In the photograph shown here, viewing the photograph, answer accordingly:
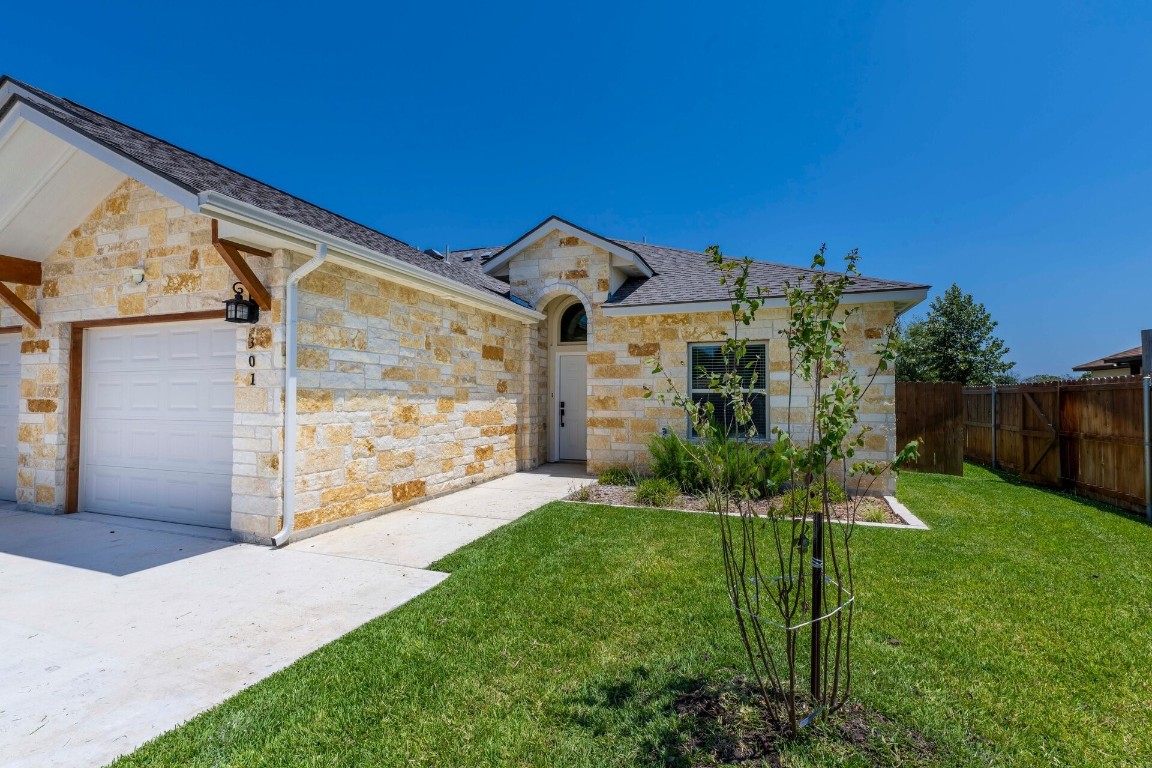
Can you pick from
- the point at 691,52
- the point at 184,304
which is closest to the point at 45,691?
the point at 184,304

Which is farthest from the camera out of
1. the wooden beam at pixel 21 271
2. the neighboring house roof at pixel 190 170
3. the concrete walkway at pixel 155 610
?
the wooden beam at pixel 21 271

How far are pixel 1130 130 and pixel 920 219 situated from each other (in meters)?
6.83

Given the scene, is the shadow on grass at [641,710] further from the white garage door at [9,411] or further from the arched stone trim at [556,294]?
the white garage door at [9,411]

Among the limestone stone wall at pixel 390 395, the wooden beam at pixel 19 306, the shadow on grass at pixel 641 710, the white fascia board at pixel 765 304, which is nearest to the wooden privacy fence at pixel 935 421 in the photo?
the white fascia board at pixel 765 304

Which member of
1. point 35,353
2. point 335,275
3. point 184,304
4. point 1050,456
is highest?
point 335,275

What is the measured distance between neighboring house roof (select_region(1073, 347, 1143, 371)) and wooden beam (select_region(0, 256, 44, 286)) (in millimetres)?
22044

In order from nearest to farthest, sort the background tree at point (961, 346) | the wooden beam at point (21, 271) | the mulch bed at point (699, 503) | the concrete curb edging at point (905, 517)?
the concrete curb edging at point (905, 517) < the wooden beam at point (21, 271) < the mulch bed at point (699, 503) < the background tree at point (961, 346)

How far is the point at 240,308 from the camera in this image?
5.12 metres

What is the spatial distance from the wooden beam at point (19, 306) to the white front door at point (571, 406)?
817 cm

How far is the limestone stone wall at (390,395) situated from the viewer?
5.57m

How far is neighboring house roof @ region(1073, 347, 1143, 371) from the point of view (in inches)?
527

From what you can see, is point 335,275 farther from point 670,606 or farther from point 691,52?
point 691,52

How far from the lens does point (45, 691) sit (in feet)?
8.79

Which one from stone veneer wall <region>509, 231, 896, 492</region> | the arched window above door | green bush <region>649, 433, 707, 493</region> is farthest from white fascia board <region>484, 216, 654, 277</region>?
green bush <region>649, 433, 707, 493</region>
